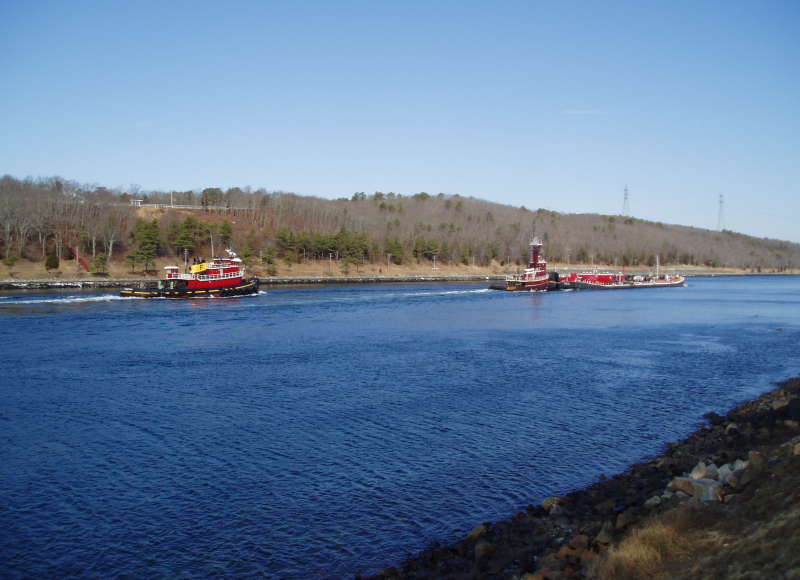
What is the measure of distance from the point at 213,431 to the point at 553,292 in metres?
75.8

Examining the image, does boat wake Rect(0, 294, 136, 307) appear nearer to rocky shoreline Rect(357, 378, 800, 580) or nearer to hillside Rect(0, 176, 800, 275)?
hillside Rect(0, 176, 800, 275)

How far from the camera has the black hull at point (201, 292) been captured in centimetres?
6869

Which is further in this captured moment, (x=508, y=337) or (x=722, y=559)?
(x=508, y=337)

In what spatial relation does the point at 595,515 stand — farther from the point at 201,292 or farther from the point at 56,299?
the point at 201,292

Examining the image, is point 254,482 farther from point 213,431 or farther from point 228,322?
point 228,322

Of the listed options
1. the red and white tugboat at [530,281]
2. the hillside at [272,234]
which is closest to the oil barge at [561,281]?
the red and white tugboat at [530,281]

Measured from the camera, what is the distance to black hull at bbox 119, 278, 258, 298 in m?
68.7

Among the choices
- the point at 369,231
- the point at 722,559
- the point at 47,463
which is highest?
the point at 369,231

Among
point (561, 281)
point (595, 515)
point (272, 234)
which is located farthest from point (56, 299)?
point (561, 281)

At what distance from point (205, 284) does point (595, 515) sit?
64814 millimetres

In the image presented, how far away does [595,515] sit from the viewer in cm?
1265

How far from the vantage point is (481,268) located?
134 metres

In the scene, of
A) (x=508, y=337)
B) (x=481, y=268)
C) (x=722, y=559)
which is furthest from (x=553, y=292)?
(x=722, y=559)

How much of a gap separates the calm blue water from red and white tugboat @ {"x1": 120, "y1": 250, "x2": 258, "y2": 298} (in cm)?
2621
